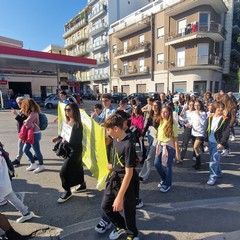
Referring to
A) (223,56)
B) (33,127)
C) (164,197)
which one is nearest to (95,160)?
(164,197)

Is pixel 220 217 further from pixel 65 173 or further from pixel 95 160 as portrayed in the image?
pixel 65 173

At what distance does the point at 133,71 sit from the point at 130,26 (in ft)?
23.0

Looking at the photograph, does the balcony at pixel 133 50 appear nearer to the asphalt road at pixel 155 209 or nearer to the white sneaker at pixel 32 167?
the asphalt road at pixel 155 209

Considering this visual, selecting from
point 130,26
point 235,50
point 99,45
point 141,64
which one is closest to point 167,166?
point 141,64

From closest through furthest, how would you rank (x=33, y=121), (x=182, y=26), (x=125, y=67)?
(x=33, y=121) → (x=182, y=26) → (x=125, y=67)

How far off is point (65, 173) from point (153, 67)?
2902cm

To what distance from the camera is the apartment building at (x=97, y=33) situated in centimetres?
3831

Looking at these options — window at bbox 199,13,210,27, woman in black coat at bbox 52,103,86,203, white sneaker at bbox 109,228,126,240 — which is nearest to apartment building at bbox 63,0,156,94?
window at bbox 199,13,210,27

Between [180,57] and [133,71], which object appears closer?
[180,57]

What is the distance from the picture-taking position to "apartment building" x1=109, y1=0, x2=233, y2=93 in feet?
79.5

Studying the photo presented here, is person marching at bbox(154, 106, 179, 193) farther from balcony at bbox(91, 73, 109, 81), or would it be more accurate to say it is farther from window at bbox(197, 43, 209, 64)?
balcony at bbox(91, 73, 109, 81)

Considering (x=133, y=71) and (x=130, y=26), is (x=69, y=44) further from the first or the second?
(x=133, y=71)

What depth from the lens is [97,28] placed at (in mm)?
40000

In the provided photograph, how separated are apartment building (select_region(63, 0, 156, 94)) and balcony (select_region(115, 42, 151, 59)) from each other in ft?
16.1
